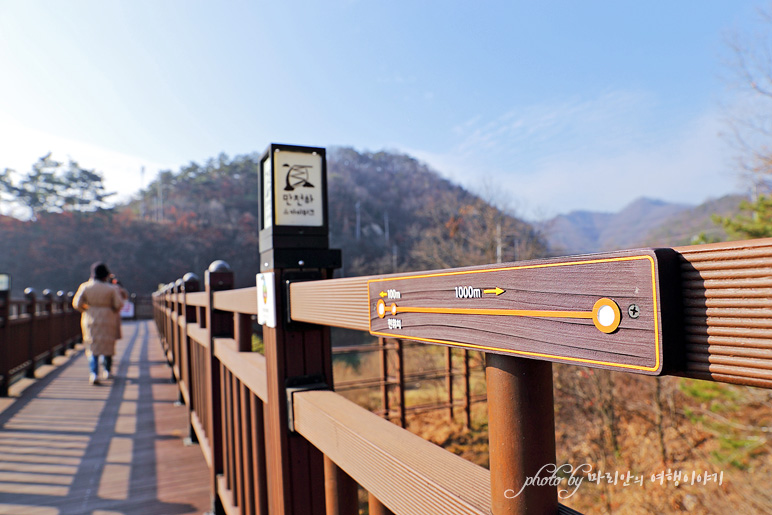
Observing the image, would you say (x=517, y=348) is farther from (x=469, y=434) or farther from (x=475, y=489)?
(x=469, y=434)

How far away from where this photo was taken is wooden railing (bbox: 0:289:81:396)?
18.9 feet

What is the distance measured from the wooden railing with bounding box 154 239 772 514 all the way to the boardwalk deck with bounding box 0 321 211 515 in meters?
0.81

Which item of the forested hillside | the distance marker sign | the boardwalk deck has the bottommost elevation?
the boardwalk deck

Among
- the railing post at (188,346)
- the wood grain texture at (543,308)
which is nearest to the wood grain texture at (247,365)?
the wood grain texture at (543,308)

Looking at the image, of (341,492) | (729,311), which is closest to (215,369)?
(341,492)

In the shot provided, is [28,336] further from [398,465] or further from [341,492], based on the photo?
[398,465]

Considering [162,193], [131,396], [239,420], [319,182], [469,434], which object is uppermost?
[162,193]

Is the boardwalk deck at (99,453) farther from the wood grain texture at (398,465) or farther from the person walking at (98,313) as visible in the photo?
the wood grain texture at (398,465)

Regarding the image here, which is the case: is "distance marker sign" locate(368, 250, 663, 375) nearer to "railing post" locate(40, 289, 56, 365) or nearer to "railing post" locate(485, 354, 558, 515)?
"railing post" locate(485, 354, 558, 515)

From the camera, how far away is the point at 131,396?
17.9 ft

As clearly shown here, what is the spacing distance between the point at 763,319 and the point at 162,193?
66.0 metres

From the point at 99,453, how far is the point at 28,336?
437 cm

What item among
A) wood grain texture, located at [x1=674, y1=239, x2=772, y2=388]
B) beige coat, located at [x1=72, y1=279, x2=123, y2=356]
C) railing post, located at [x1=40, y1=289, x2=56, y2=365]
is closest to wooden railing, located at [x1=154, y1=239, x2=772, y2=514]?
wood grain texture, located at [x1=674, y1=239, x2=772, y2=388]

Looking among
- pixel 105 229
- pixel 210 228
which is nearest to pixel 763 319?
pixel 105 229
